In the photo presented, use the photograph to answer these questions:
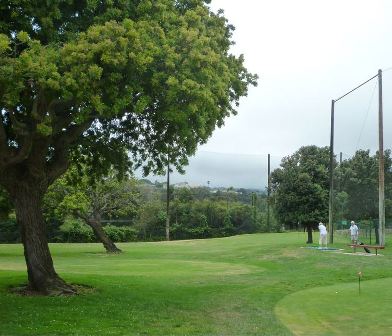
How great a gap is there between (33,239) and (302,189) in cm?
2895

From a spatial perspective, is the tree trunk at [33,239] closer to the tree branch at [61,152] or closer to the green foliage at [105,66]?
the tree branch at [61,152]

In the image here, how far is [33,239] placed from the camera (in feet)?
53.9

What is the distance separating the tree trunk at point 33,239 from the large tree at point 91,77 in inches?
1.1

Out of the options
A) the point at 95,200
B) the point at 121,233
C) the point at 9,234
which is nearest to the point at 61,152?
the point at 95,200

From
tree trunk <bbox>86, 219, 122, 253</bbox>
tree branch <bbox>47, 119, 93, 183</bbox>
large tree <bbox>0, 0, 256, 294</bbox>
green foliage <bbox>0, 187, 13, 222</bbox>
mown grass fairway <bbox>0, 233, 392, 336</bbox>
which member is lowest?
mown grass fairway <bbox>0, 233, 392, 336</bbox>

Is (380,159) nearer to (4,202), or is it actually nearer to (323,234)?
(323,234)

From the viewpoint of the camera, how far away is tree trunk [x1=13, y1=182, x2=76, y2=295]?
1634 cm

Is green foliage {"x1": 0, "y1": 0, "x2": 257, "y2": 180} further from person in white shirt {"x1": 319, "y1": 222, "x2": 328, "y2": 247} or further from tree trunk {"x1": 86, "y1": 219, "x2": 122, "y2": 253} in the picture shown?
tree trunk {"x1": 86, "y1": 219, "x2": 122, "y2": 253}

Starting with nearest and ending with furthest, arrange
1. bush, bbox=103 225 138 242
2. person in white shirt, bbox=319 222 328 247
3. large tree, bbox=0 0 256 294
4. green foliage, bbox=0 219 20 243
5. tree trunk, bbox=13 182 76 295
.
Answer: large tree, bbox=0 0 256 294 < tree trunk, bbox=13 182 76 295 < person in white shirt, bbox=319 222 328 247 < green foliage, bbox=0 219 20 243 < bush, bbox=103 225 138 242

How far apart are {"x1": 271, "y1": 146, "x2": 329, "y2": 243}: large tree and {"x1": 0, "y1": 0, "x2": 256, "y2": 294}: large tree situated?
24.8 metres

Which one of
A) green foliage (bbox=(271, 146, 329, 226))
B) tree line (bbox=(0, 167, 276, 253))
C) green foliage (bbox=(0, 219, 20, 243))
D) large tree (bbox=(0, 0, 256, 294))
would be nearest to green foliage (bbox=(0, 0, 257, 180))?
large tree (bbox=(0, 0, 256, 294))

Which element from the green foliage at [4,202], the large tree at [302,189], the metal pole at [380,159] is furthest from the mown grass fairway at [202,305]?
the large tree at [302,189]

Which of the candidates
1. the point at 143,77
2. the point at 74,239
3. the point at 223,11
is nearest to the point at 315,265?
the point at 223,11

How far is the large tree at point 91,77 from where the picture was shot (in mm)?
12211
